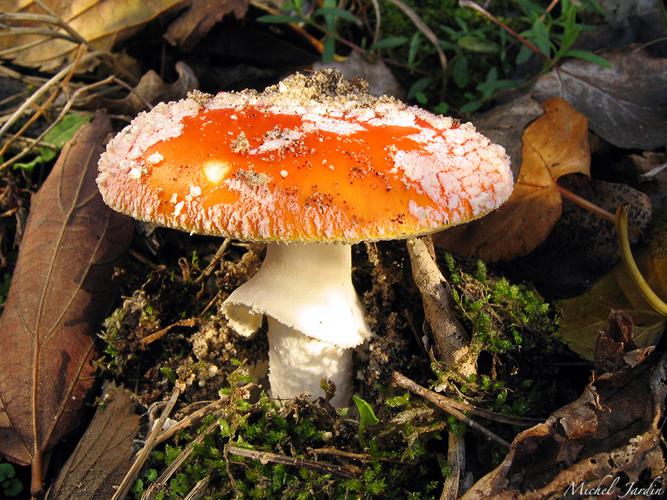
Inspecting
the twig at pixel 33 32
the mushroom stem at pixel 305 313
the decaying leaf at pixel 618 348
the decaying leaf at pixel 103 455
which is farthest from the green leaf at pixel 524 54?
the decaying leaf at pixel 103 455

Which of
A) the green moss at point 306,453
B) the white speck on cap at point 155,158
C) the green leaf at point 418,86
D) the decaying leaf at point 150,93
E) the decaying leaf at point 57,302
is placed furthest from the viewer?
the green leaf at point 418,86

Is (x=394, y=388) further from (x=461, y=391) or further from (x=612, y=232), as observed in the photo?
(x=612, y=232)

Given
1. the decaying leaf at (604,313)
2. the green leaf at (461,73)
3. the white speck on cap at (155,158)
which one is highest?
the white speck on cap at (155,158)

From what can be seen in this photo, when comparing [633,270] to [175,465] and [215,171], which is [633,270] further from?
[175,465]

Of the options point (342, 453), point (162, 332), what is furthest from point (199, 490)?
point (162, 332)

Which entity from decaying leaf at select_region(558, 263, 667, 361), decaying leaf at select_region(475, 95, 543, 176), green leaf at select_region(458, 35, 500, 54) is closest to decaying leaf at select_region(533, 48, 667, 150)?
decaying leaf at select_region(475, 95, 543, 176)

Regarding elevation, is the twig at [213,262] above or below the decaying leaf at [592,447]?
below
